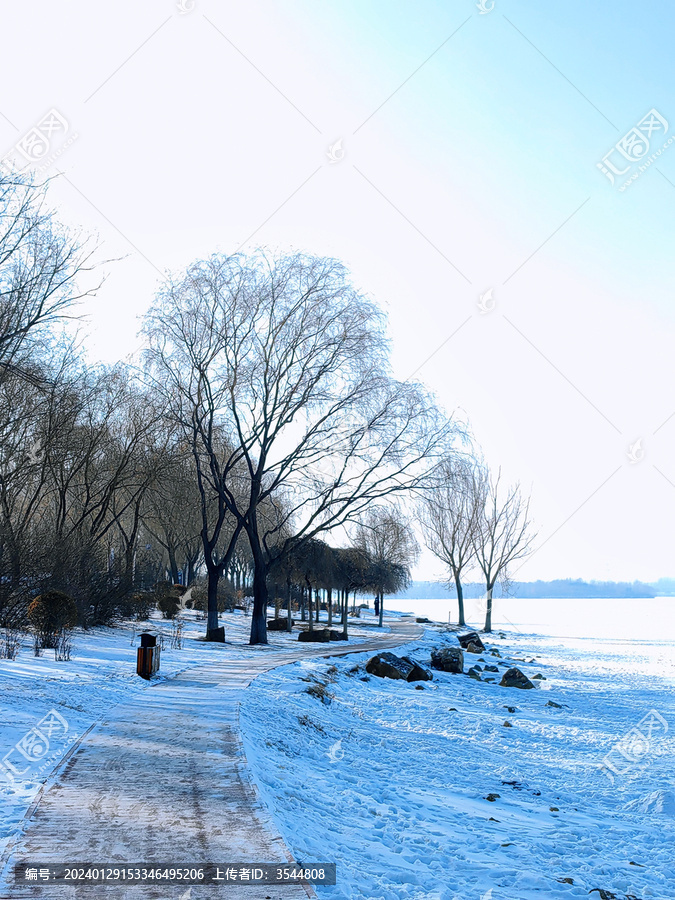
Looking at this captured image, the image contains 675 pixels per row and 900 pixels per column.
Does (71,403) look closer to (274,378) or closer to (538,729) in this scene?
(274,378)

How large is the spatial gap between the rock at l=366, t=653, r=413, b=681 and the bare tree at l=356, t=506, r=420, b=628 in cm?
434

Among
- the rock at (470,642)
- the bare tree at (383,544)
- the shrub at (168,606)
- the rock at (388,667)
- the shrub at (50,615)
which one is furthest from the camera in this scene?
the rock at (470,642)

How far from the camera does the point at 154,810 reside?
19.1 feet

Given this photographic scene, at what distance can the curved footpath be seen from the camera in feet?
15.1

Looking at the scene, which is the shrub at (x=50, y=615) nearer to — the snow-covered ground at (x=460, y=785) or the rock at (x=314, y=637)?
the snow-covered ground at (x=460, y=785)

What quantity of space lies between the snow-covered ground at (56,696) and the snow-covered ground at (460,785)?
2.06m

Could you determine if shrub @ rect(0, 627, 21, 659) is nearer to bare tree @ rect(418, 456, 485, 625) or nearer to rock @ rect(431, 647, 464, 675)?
rock @ rect(431, 647, 464, 675)

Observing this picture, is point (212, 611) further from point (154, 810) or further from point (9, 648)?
point (154, 810)

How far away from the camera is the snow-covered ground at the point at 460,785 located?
20.8 feet

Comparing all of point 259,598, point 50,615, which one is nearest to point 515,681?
point 259,598

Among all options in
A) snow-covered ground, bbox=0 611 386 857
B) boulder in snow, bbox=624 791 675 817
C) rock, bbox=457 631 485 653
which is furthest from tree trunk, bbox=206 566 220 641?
boulder in snow, bbox=624 791 675 817

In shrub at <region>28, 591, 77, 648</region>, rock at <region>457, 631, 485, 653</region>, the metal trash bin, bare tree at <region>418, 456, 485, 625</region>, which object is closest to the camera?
the metal trash bin

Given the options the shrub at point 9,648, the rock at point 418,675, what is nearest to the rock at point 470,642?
the rock at point 418,675

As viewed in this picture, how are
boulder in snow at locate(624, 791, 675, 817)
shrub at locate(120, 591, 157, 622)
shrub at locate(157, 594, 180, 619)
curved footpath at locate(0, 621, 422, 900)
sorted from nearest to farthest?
curved footpath at locate(0, 621, 422, 900) → boulder in snow at locate(624, 791, 675, 817) → shrub at locate(120, 591, 157, 622) → shrub at locate(157, 594, 180, 619)
